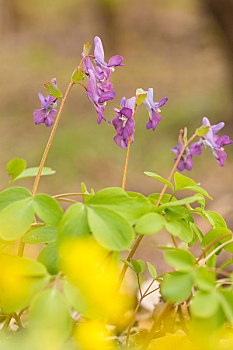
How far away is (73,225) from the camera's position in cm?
75

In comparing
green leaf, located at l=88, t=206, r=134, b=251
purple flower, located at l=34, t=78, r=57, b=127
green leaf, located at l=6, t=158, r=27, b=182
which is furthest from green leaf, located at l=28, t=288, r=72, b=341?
purple flower, located at l=34, t=78, r=57, b=127

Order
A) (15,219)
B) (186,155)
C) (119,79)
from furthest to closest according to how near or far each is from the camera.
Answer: (119,79)
(186,155)
(15,219)

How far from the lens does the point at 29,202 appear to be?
32.0 inches

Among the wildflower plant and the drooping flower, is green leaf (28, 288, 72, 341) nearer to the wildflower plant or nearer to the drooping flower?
the wildflower plant

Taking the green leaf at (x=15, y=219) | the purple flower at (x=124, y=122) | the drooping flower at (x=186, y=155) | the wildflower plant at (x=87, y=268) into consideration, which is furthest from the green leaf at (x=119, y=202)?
the drooping flower at (x=186, y=155)

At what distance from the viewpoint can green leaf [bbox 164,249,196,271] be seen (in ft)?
2.41

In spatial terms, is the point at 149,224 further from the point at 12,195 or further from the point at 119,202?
the point at 12,195

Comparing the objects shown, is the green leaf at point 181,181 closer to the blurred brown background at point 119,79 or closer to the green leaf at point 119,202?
the green leaf at point 119,202

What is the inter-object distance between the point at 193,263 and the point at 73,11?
522 inches

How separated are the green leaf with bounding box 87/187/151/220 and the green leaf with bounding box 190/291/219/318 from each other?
0.18 m

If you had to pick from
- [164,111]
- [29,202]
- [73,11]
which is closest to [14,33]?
[73,11]

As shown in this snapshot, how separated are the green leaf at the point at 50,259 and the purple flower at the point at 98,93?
0.96ft

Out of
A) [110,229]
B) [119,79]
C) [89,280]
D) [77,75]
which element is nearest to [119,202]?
[110,229]

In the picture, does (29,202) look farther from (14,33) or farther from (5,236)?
(14,33)
